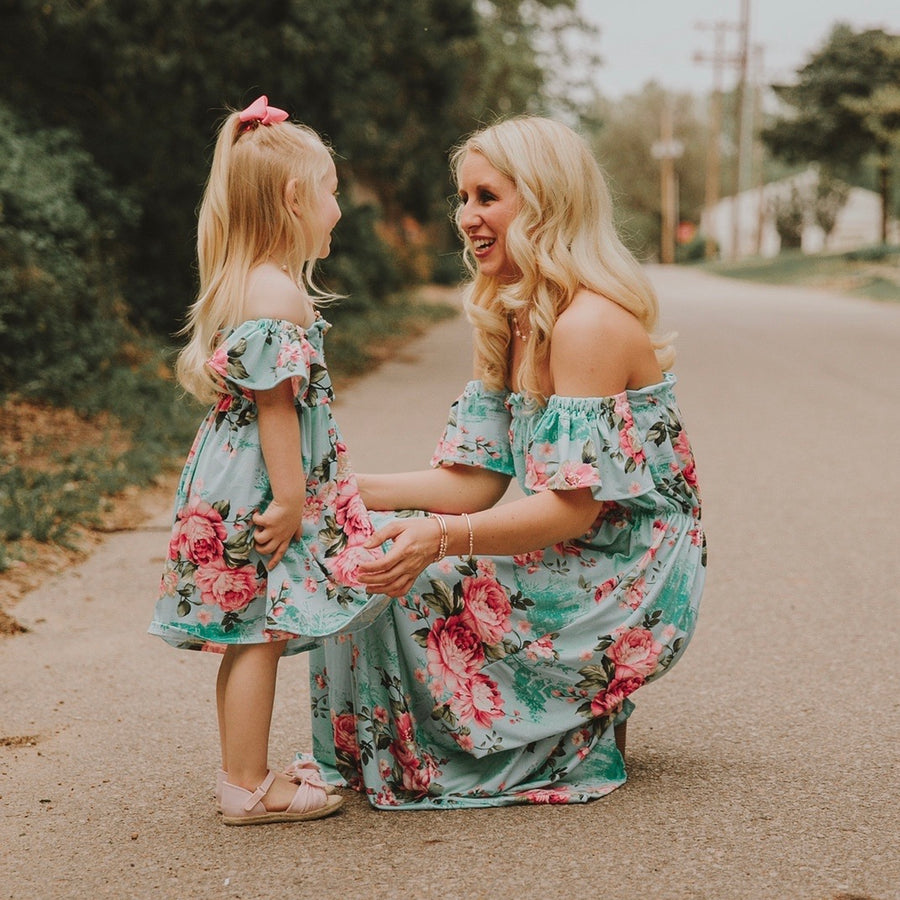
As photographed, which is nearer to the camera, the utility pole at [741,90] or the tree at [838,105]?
the tree at [838,105]

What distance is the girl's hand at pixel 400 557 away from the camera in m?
2.74

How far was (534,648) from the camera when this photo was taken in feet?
9.98

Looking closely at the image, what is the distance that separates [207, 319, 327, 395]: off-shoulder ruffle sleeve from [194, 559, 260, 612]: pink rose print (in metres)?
0.40

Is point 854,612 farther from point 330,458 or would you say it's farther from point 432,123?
point 432,123

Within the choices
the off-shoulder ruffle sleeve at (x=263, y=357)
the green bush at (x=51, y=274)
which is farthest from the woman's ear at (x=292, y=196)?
the green bush at (x=51, y=274)

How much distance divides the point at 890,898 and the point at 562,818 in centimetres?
74

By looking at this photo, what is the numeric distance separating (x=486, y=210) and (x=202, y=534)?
1.01 metres

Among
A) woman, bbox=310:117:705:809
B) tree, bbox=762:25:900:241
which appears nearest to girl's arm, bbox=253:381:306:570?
woman, bbox=310:117:705:809

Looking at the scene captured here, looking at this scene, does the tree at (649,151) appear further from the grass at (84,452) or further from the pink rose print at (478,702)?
the pink rose print at (478,702)

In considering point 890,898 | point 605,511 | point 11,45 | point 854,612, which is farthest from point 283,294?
point 11,45

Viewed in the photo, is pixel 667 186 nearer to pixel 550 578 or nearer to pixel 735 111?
pixel 735 111

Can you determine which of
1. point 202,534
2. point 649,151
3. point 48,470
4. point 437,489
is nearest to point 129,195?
point 48,470

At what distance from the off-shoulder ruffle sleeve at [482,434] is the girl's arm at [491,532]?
384mm

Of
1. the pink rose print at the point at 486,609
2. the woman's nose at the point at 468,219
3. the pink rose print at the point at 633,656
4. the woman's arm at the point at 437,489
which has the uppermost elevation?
the woman's nose at the point at 468,219
